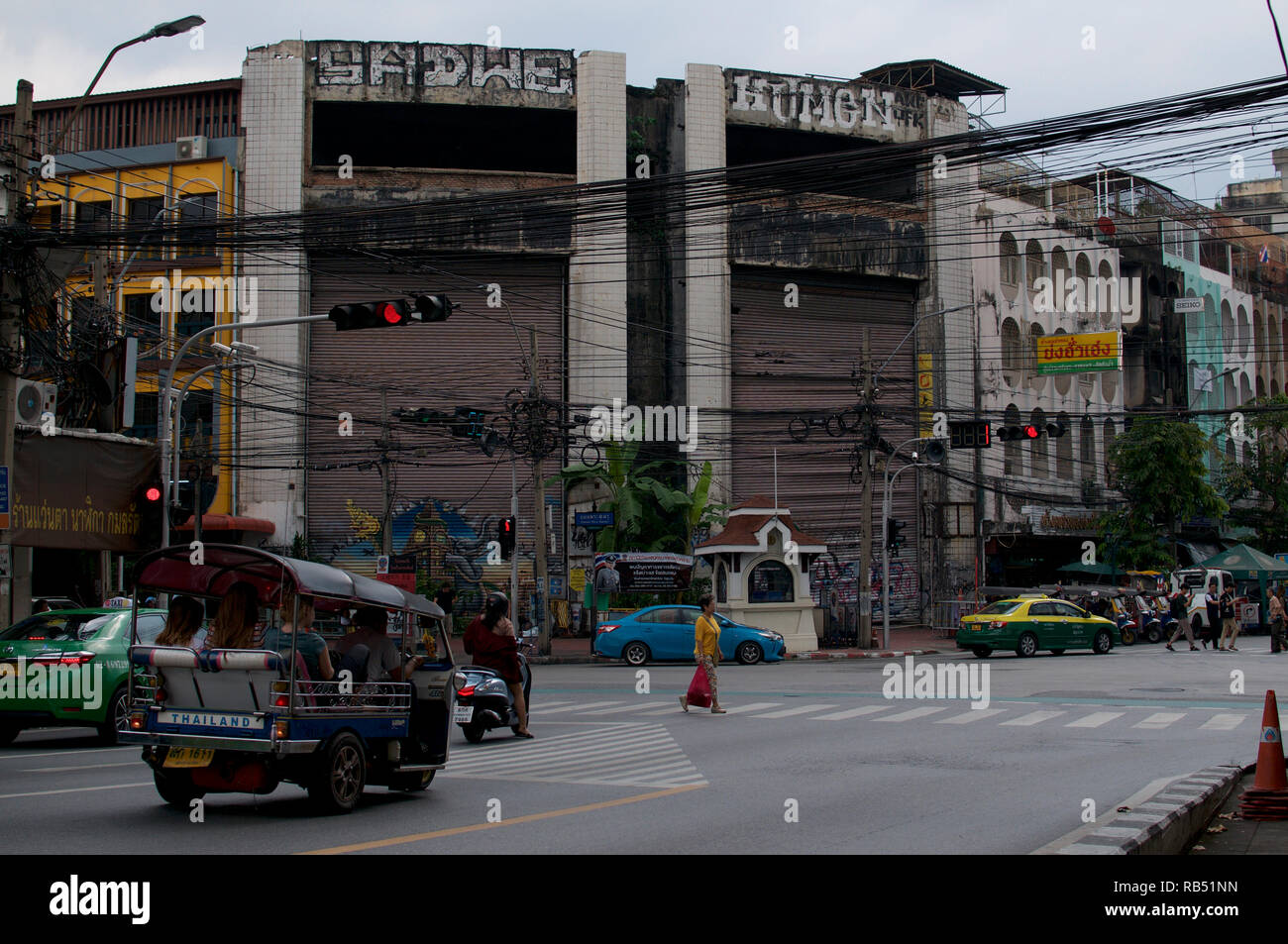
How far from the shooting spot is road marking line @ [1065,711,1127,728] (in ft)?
56.1

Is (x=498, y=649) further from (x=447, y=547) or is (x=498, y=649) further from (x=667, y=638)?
(x=447, y=547)

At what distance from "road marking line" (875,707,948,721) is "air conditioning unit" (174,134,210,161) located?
31.1 metres

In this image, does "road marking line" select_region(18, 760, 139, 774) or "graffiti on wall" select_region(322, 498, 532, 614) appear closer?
"road marking line" select_region(18, 760, 139, 774)

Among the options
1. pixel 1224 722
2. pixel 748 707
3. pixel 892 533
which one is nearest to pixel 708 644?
pixel 748 707

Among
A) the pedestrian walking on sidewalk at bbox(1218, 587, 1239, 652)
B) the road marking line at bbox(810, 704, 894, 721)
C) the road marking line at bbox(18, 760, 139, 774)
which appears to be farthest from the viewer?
the pedestrian walking on sidewalk at bbox(1218, 587, 1239, 652)

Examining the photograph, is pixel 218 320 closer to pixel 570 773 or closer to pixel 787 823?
pixel 570 773

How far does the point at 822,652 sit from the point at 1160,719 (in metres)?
17.7

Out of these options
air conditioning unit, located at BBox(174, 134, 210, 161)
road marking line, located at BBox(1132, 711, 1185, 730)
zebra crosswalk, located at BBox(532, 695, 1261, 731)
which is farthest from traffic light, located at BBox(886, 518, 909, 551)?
air conditioning unit, located at BBox(174, 134, 210, 161)

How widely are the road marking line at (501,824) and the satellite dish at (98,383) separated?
15.0m

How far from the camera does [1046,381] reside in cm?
5328

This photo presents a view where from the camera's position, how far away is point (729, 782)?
39.2 ft

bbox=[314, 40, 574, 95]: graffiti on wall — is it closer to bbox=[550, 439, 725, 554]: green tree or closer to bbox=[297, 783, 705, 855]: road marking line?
bbox=[550, 439, 725, 554]: green tree

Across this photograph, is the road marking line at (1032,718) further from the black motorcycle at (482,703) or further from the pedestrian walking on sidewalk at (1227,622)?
the pedestrian walking on sidewalk at (1227,622)

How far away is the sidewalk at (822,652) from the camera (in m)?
34.2
